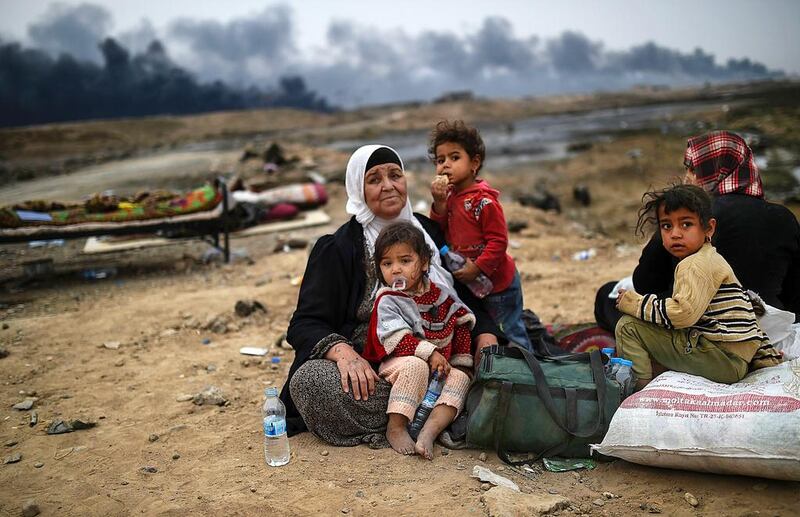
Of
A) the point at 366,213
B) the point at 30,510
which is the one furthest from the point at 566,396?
the point at 30,510

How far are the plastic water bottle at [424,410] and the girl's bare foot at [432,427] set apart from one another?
0.03m

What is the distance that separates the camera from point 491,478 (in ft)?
8.83

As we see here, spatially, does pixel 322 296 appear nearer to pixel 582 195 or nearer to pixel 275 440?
pixel 275 440

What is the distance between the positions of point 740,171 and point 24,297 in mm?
7124

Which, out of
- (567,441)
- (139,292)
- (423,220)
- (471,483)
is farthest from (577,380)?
(139,292)

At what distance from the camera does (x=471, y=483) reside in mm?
2680

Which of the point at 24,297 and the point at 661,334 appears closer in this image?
the point at 661,334

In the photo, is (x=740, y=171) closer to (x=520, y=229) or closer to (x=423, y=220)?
(x=423, y=220)

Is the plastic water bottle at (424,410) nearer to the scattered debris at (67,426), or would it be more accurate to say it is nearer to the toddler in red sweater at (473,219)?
the toddler in red sweater at (473,219)

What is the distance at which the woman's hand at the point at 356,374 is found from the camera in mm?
2959

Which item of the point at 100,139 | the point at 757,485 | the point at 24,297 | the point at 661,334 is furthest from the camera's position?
the point at 100,139

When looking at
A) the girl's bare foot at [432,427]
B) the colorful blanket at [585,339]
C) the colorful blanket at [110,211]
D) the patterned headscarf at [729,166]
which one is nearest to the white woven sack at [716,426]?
the girl's bare foot at [432,427]

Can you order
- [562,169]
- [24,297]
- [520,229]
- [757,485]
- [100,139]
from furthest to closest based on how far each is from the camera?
[100,139] < [562,169] < [520,229] < [24,297] < [757,485]

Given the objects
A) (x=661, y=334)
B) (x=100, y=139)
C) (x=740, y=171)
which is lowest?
(x=661, y=334)
